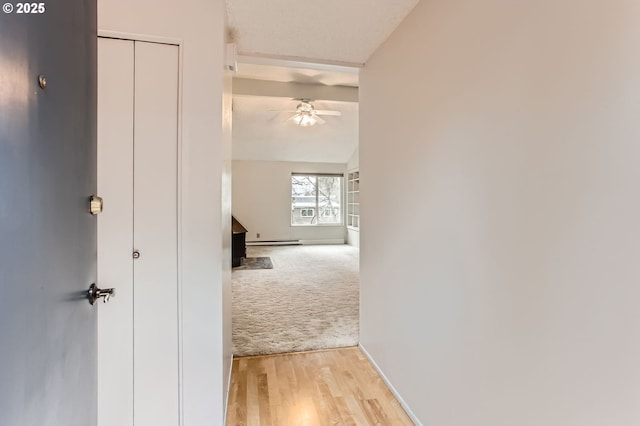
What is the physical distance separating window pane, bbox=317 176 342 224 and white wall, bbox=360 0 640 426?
6828 mm

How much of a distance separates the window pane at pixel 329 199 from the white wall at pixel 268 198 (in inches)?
12.3

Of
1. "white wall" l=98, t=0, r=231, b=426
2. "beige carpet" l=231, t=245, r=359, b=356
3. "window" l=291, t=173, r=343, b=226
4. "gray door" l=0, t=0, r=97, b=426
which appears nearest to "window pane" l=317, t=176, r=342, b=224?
"window" l=291, t=173, r=343, b=226

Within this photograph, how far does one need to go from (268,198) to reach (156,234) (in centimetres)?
682

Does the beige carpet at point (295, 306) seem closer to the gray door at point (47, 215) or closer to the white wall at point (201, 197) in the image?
the white wall at point (201, 197)

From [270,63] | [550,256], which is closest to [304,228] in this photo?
[270,63]

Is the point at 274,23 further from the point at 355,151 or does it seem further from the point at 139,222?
the point at 355,151

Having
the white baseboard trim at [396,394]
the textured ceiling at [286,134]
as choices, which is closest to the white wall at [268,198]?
the textured ceiling at [286,134]

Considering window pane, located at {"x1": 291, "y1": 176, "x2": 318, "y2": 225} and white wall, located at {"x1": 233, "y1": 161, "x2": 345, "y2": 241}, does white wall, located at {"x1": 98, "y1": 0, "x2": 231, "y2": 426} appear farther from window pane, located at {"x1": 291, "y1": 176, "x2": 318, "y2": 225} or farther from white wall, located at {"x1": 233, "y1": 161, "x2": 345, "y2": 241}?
window pane, located at {"x1": 291, "y1": 176, "x2": 318, "y2": 225}

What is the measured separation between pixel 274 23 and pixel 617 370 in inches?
87.0

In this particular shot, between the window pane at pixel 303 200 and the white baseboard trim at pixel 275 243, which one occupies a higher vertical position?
the window pane at pixel 303 200

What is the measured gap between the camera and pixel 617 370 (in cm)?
79

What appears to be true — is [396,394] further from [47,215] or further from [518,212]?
[47,215]

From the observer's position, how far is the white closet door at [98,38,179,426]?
4.83ft

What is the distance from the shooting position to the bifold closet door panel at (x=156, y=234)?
1501mm
